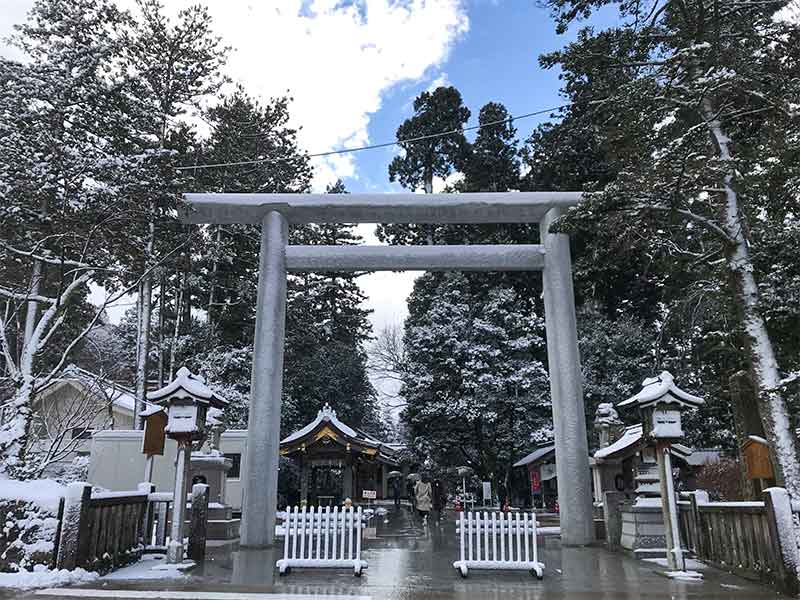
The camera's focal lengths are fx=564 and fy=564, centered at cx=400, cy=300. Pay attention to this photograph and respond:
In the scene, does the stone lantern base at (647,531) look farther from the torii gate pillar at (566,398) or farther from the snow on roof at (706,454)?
the snow on roof at (706,454)

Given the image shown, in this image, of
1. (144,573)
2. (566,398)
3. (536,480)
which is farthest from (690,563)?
(536,480)

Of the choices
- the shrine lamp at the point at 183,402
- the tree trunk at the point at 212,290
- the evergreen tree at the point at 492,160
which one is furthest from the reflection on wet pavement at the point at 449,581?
the evergreen tree at the point at 492,160

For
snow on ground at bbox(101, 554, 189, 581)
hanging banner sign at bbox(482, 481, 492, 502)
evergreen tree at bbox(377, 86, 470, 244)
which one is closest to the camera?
snow on ground at bbox(101, 554, 189, 581)

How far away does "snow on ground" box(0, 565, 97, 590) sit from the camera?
6387 mm

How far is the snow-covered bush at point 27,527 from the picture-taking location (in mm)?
6770

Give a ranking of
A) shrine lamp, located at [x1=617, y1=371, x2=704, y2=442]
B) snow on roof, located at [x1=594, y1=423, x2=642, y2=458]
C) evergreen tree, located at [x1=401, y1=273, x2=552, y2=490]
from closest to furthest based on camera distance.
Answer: shrine lamp, located at [x1=617, y1=371, x2=704, y2=442] → snow on roof, located at [x1=594, y1=423, x2=642, y2=458] → evergreen tree, located at [x1=401, y1=273, x2=552, y2=490]

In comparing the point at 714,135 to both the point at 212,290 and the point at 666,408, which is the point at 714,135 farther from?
the point at 212,290

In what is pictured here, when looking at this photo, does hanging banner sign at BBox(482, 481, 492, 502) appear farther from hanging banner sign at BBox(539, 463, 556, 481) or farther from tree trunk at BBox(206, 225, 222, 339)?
tree trunk at BBox(206, 225, 222, 339)

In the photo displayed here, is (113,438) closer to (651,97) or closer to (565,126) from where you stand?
(651,97)

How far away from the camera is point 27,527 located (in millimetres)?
6836

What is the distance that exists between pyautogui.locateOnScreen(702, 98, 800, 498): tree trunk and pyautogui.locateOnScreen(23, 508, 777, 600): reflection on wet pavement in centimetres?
184

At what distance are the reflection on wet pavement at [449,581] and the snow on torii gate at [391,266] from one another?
1.37 m

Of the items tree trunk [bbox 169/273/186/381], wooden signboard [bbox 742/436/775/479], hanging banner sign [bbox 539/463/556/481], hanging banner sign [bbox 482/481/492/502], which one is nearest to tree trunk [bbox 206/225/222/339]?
tree trunk [bbox 169/273/186/381]

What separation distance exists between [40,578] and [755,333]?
9.96 metres
